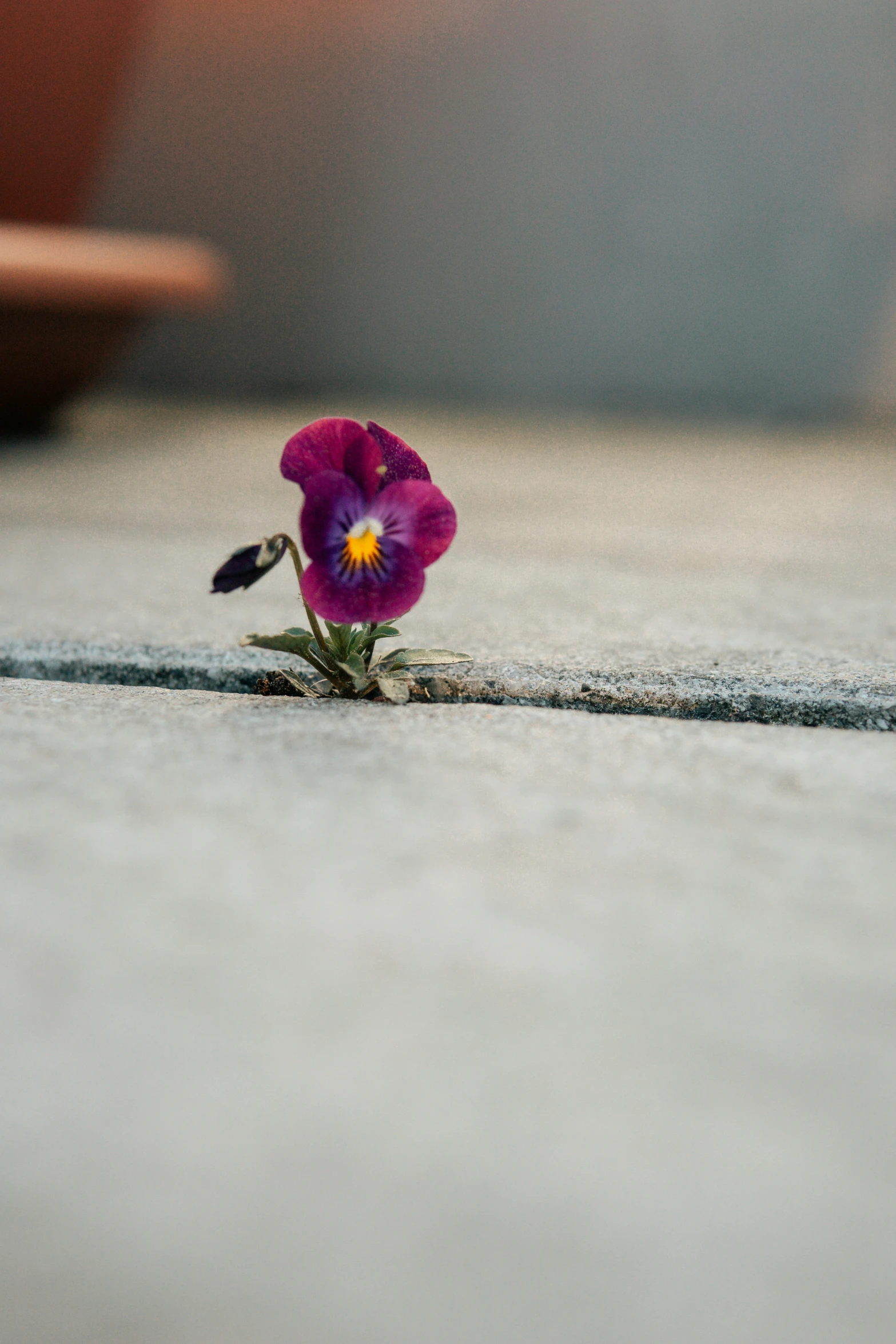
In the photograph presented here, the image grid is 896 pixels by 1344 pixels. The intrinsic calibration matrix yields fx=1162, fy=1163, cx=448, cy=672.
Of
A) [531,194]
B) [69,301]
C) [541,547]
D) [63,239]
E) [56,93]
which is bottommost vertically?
[541,547]

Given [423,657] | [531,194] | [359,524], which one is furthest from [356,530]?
[531,194]

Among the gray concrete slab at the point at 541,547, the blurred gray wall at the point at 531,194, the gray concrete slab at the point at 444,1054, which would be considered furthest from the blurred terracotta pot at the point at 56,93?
the gray concrete slab at the point at 444,1054

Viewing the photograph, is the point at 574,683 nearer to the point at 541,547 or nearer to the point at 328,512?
the point at 328,512

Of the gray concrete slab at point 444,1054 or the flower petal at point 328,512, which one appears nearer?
the gray concrete slab at point 444,1054

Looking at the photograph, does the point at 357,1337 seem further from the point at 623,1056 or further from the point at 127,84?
the point at 127,84

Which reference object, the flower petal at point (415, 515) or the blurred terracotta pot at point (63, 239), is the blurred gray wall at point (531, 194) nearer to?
the blurred terracotta pot at point (63, 239)

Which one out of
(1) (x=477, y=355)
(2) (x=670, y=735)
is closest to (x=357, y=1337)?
(2) (x=670, y=735)
